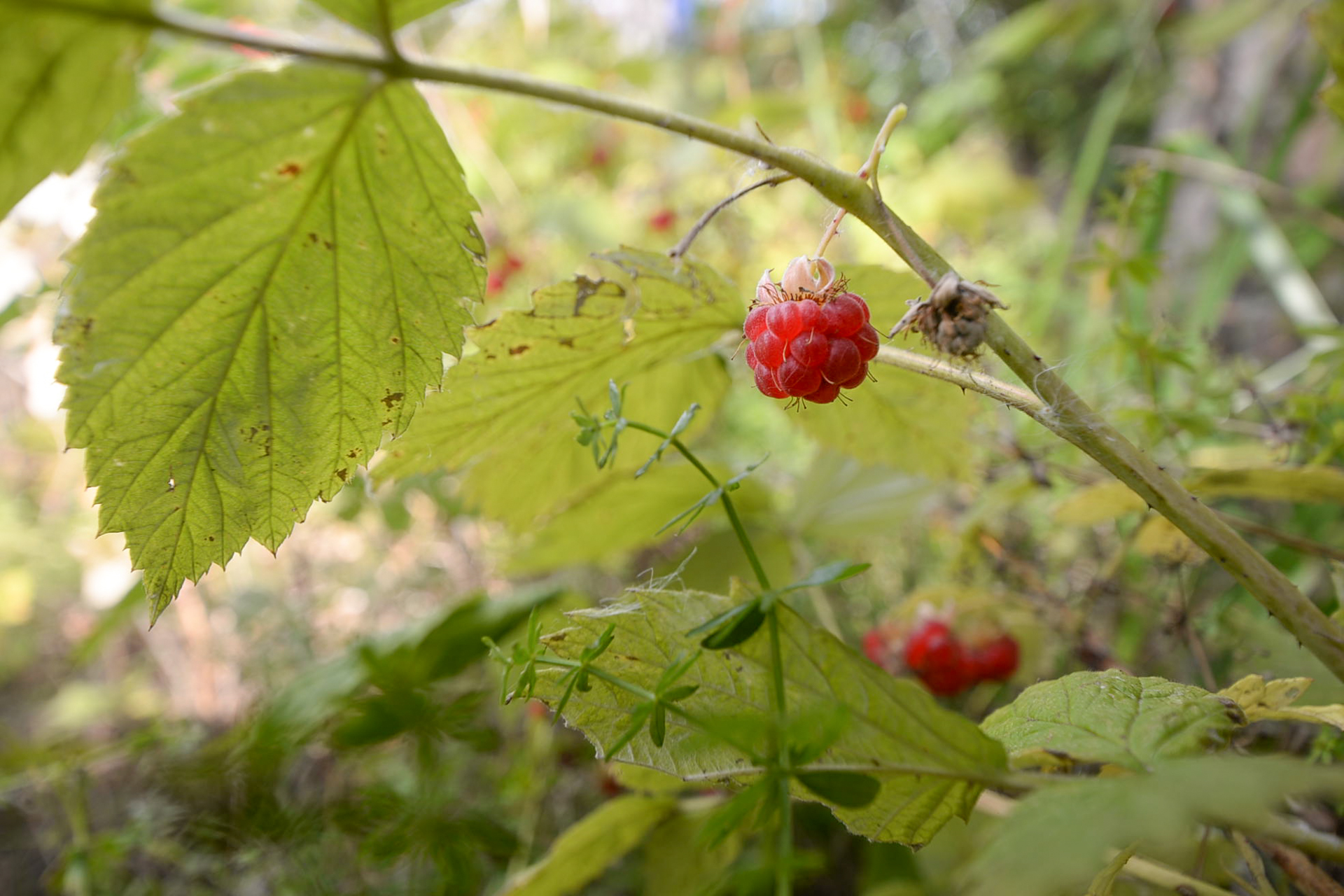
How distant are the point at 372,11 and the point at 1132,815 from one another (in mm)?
596

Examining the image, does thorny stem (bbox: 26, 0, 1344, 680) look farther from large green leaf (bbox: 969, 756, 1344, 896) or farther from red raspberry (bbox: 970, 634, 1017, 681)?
red raspberry (bbox: 970, 634, 1017, 681)

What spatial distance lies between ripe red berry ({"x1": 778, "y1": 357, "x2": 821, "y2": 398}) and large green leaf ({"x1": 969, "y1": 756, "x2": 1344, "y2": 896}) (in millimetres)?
258

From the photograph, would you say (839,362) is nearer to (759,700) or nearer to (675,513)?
(759,700)

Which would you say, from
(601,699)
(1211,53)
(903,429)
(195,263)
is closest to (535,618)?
(601,699)

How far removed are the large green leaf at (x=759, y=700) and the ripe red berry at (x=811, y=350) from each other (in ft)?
0.50

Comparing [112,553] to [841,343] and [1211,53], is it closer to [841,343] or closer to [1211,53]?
[841,343]

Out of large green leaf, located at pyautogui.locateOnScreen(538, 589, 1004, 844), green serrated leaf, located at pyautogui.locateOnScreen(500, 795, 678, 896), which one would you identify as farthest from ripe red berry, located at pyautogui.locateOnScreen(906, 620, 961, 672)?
large green leaf, located at pyautogui.locateOnScreen(538, 589, 1004, 844)

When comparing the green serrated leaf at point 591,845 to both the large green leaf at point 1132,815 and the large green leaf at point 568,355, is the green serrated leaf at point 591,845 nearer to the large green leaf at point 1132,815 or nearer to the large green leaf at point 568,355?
the large green leaf at point 568,355

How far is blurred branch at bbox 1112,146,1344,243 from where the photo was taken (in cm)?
129

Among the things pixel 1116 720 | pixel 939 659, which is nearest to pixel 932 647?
pixel 939 659

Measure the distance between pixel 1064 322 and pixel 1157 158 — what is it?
1269 mm

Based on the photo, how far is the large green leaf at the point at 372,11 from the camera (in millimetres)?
510

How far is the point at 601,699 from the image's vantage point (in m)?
0.46

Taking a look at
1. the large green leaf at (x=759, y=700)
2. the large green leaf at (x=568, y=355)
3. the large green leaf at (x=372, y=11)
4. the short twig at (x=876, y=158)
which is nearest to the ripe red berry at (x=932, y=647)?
the large green leaf at (x=568, y=355)
